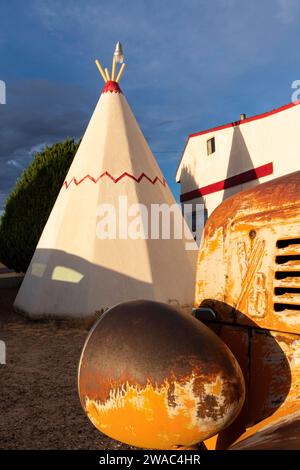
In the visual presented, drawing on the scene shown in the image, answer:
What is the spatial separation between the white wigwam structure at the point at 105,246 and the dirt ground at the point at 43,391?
0.64 meters

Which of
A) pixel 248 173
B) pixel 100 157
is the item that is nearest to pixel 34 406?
pixel 100 157

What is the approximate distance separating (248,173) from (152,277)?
4770mm

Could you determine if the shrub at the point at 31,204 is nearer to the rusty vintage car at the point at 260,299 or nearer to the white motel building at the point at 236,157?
the white motel building at the point at 236,157

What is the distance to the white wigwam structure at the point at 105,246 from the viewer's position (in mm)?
6516

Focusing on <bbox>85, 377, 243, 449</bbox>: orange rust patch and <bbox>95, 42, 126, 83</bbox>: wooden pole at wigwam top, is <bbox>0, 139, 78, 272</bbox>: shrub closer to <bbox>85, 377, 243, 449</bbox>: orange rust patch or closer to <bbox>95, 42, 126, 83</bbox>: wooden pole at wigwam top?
<bbox>95, 42, 126, 83</bbox>: wooden pole at wigwam top

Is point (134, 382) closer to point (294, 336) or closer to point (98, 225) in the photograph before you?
point (294, 336)

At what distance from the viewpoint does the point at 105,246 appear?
262 inches

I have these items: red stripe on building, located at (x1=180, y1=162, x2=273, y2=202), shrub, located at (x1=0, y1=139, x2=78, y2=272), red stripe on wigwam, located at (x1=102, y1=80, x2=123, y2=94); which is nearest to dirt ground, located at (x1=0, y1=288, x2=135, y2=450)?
shrub, located at (x1=0, y1=139, x2=78, y2=272)

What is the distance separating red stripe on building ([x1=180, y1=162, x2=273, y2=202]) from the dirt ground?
19.0 ft

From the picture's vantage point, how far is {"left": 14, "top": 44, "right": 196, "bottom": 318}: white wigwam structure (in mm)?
6516

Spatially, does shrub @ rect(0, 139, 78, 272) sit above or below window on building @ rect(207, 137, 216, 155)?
below

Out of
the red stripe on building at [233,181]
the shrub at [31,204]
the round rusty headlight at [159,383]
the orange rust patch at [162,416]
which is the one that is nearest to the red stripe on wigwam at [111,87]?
the shrub at [31,204]

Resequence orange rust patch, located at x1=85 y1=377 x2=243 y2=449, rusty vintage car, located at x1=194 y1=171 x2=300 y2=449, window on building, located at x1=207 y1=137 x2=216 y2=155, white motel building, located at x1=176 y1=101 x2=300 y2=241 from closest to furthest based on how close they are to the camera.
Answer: orange rust patch, located at x1=85 y1=377 x2=243 y2=449 → rusty vintage car, located at x1=194 y1=171 x2=300 y2=449 → white motel building, located at x1=176 y1=101 x2=300 y2=241 → window on building, located at x1=207 y1=137 x2=216 y2=155

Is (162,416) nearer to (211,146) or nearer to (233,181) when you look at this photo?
(233,181)
